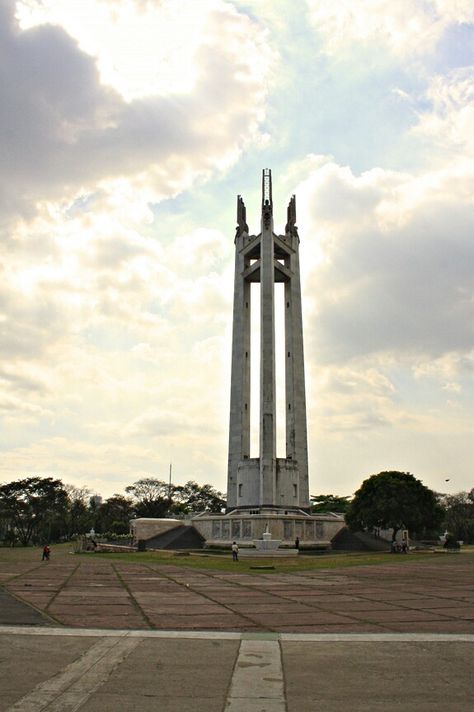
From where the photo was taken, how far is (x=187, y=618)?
43.1 ft

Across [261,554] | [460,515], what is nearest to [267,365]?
[261,554]

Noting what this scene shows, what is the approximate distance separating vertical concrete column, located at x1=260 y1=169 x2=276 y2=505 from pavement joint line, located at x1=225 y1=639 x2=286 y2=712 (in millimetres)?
62356

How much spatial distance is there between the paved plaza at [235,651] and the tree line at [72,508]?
295 feet

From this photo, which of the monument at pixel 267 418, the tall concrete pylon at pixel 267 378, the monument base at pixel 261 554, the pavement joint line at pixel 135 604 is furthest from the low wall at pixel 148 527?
the pavement joint line at pixel 135 604

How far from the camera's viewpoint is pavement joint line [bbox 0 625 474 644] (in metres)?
10.6

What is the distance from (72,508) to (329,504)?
2054 inches

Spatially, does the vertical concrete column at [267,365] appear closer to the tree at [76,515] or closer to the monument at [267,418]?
the monument at [267,418]

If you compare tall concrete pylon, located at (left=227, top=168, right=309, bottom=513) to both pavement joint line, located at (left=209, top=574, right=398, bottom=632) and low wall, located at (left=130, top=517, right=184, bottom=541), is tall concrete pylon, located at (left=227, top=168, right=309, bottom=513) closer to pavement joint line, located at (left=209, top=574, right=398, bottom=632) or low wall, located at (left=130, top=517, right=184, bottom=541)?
low wall, located at (left=130, top=517, right=184, bottom=541)

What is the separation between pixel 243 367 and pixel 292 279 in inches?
589

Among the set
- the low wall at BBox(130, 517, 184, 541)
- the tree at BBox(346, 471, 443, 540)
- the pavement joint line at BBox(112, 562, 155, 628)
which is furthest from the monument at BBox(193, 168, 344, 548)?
the pavement joint line at BBox(112, 562, 155, 628)

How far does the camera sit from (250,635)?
1103 cm

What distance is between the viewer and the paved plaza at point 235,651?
7133mm

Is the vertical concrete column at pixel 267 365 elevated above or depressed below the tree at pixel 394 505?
above

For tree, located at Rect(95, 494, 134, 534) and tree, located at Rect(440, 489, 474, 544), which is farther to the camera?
Result: tree, located at Rect(95, 494, 134, 534)
